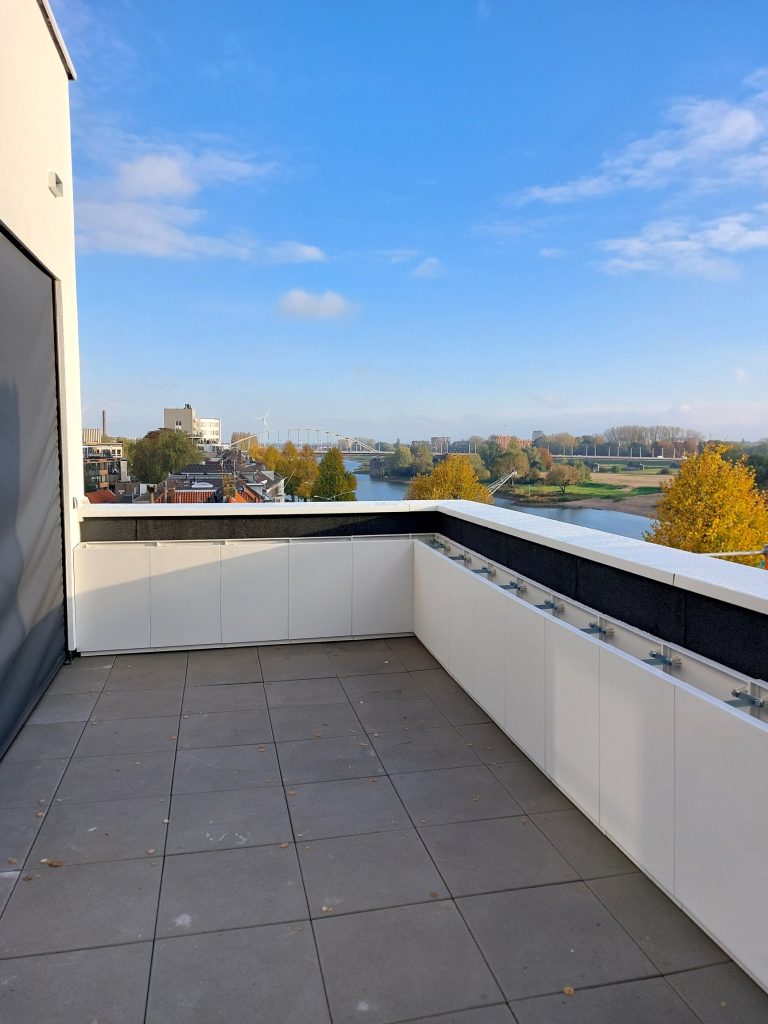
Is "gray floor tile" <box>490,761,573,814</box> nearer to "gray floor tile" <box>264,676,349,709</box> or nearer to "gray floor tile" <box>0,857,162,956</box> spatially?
"gray floor tile" <box>264,676,349,709</box>

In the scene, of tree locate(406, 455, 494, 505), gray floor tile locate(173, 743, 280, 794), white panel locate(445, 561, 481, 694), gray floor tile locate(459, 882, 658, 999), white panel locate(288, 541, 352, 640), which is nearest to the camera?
gray floor tile locate(459, 882, 658, 999)

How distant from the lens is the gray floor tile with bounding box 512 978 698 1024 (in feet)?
6.25

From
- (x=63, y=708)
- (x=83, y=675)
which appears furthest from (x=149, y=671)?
(x=63, y=708)

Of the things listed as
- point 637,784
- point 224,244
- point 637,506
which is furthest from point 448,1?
point 224,244

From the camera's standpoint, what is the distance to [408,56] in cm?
3139

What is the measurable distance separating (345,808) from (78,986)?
1268 millimetres

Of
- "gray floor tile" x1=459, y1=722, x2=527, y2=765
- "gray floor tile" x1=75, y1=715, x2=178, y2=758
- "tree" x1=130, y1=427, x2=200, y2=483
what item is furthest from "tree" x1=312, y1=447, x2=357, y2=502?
"gray floor tile" x1=459, y1=722, x2=527, y2=765

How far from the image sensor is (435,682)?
476 cm

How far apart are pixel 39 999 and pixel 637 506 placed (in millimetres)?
58640

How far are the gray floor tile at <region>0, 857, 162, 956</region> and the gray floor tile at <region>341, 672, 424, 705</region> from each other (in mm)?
1985

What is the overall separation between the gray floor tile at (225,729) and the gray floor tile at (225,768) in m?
0.08

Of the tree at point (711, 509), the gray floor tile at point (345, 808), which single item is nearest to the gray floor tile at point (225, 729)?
the gray floor tile at point (345, 808)

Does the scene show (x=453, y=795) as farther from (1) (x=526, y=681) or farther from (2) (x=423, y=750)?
(1) (x=526, y=681)

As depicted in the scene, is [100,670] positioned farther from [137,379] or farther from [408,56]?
[137,379]
